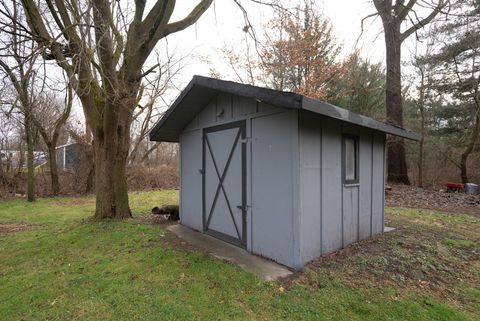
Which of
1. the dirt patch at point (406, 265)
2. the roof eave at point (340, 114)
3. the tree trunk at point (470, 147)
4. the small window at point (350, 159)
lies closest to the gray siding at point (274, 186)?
the roof eave at point (340, 114)

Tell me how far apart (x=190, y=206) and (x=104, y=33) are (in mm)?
3943

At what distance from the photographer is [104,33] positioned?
15.5 feet

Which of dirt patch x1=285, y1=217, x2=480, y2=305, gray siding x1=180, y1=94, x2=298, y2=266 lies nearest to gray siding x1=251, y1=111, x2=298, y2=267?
gray siding x1=180, y1=94, x2=298, y2=266

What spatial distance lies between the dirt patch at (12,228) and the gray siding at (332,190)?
7.05m

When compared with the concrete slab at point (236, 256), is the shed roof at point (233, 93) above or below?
above

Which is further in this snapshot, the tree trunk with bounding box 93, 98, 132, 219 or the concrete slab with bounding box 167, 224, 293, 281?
the tree trunk with bounding box 93, 98, 132, 219

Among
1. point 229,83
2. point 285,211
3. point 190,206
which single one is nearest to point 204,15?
point 229,83

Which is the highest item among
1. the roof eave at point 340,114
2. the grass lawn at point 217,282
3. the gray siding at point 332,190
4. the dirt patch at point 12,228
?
the roof eave at point 340,114

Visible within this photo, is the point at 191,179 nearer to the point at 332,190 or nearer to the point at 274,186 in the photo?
the point at 274,186

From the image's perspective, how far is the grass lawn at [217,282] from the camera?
3.03m

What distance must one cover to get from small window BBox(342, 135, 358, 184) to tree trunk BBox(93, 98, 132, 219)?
5.03 meters

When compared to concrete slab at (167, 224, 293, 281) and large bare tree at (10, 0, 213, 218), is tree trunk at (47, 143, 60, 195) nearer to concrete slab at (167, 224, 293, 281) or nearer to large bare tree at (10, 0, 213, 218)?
large bare tree at (10, 0, 213, 218)

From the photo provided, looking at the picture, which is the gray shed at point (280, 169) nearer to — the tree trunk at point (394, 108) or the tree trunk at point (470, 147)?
the tree trunk at point (394, 108)

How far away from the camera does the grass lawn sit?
3.03 metres
